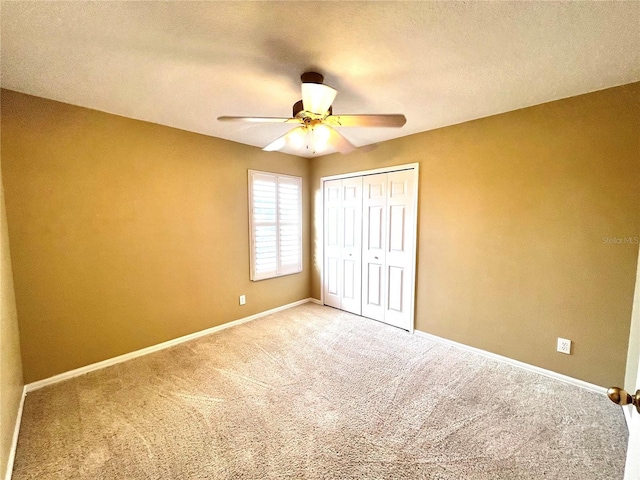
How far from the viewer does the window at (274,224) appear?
353 centimetres

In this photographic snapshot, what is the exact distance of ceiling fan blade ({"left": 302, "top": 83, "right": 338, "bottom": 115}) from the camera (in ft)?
5.09

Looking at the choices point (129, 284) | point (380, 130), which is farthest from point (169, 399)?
point (380, 130)

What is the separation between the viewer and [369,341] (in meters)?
2.97

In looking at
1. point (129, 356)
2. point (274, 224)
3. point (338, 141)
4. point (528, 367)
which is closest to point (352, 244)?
point (274, 224)

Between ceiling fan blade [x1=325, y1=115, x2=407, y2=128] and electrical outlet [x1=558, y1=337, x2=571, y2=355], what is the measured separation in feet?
7.44

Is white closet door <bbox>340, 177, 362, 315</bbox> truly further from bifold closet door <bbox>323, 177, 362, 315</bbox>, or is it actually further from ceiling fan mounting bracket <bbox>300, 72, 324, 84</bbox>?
ceiling fan mounting bracket <bbox>300, 72, 324, 84</bbox>

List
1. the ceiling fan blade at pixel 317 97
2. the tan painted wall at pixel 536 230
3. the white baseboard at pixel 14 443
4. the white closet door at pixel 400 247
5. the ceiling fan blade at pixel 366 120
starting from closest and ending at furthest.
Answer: the white baseboard at pixel 14 443 → the ceiling fan blade at pixel 317 97 → the ceiling fan blade at pixel 366 120 → the tan painted wall at pixel 536 230 → the white closet door at pixel 400 247

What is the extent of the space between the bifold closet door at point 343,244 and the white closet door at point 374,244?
0.08 meters

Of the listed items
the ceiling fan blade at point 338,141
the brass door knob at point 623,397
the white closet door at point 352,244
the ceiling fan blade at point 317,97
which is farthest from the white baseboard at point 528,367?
the ceiling fan blade at point 317,97

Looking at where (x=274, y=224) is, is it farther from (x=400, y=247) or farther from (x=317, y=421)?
(x=317, y=421)

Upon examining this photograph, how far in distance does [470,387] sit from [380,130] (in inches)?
102

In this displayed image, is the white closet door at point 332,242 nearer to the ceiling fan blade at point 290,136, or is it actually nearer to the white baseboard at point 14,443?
the ceiling fan blade at point 290,136

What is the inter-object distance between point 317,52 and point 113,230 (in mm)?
2382

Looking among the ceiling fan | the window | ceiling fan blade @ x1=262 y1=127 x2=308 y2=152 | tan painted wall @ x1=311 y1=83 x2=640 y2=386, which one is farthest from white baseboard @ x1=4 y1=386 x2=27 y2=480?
tan painted wall @ x1=311 y1=83 x2=640 y2=386
